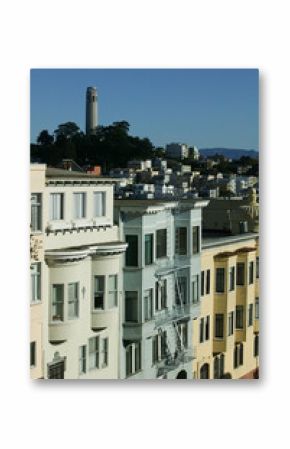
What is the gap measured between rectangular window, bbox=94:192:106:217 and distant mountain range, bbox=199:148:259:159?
0.62 m

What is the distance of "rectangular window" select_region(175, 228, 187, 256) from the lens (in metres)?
12.0

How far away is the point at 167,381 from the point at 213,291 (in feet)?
1.98

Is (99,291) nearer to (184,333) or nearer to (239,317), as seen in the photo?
(184,333)

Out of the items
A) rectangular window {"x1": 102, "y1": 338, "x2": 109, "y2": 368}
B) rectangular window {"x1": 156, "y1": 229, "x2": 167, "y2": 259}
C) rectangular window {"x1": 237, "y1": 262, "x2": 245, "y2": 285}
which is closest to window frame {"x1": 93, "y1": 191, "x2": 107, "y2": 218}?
Result: rectangular window {"x1": 156, "y1": 229, "x2": 167, "y2": 259}

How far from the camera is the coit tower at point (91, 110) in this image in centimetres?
1177

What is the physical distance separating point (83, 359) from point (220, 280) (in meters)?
0.92

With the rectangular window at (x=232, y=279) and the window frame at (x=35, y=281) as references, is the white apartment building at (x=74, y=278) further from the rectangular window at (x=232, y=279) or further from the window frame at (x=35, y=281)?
the rectangular window at (x=232, y=279)

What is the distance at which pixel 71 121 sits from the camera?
11.8 metres

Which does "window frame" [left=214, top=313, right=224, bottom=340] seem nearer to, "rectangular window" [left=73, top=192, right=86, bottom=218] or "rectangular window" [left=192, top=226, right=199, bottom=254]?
"rectangular window" [left=192, top=226, right=199, bottom=254]

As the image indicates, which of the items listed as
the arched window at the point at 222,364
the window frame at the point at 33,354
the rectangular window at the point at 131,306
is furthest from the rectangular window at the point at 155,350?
the window frame at the point at 33,354
